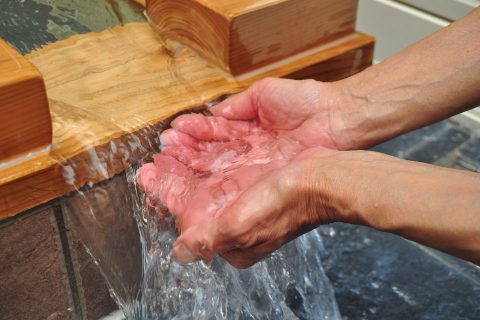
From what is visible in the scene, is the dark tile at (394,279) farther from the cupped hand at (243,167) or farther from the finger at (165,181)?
the finger at (165,181)

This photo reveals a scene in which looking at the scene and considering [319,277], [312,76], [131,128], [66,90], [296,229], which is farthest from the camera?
[319,277]

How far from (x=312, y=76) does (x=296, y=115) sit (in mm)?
267

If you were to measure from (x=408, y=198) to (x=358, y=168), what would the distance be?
0.59 ft

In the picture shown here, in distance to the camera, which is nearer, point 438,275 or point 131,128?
point 131,128

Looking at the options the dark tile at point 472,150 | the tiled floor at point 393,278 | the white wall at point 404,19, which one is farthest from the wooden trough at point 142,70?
the white wall at point 404,19

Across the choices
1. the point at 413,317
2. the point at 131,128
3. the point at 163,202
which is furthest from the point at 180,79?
the point at 413,317

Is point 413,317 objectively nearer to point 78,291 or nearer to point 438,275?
point 438,275

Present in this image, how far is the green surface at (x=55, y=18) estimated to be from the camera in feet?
7.34

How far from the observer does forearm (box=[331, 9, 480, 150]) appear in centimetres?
181

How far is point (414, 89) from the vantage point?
1.86 metres

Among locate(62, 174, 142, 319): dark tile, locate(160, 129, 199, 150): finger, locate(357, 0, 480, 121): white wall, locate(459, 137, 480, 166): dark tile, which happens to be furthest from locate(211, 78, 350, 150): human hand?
locate(357, 0, 480, 121): white wall

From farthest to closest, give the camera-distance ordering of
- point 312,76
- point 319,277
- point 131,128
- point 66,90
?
point 319,277 < point 312,76 < point 66,90 < point 131,128

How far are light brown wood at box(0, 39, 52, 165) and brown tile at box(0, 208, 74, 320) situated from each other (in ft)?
0.66

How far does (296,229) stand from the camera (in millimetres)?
1618
